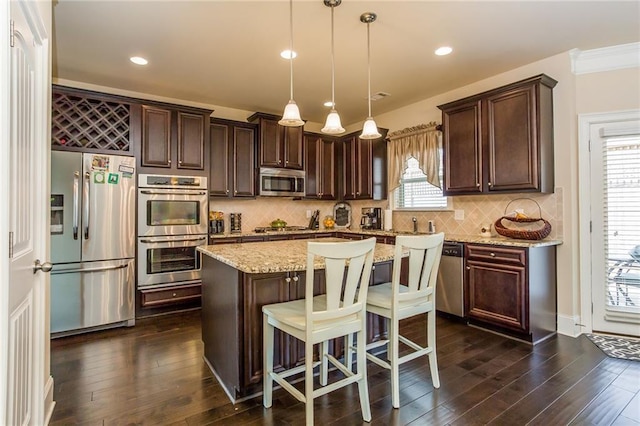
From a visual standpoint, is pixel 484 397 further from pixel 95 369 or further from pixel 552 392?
pixel 95 369

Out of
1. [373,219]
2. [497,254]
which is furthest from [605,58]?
[373,219]

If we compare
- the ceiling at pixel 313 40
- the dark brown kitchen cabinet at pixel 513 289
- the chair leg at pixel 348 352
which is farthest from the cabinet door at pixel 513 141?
the chair leg at pixel 348 352

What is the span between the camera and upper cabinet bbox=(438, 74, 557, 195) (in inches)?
128

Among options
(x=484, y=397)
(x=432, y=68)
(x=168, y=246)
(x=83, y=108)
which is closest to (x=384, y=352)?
(x=484, y=397)

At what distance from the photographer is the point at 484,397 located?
2.15 meters

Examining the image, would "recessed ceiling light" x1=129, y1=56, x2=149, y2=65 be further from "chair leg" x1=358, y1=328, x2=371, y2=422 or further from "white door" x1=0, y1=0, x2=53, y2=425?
"chair leg" x1=358, y1=328, x2=371, y2=422

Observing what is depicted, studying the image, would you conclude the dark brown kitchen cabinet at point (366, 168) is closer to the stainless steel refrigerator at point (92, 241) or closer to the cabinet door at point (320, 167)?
the cabinet door at point (320, 167)

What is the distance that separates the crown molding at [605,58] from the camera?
3117 millimetres

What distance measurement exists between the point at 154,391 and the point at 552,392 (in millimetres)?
2603

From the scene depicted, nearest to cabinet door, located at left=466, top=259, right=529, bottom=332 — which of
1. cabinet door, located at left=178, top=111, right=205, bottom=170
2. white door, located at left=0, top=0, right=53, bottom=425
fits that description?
cabinet door, located at left=178, top=111, right=205, bottom=170

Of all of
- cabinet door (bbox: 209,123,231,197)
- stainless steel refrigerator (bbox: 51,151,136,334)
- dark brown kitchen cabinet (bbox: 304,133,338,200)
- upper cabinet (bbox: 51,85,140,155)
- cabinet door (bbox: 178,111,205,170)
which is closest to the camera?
stainless steel refrigerator (bbox: 51,151,136,334)

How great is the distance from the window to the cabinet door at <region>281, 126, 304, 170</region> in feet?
5.06

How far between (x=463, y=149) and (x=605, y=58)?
145cm

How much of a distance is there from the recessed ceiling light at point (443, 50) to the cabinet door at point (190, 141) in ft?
9.14
